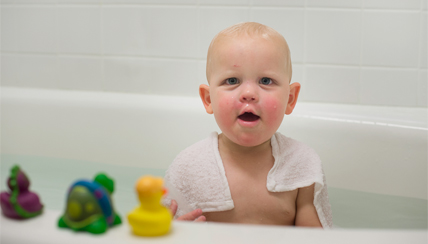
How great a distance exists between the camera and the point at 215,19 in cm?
149

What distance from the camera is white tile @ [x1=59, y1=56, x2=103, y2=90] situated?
1.64 m

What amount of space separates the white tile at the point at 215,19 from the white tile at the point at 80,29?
0.39 metres

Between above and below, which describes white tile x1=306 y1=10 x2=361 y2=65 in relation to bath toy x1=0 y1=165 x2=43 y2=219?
above

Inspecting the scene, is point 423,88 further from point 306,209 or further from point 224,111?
point 224,111

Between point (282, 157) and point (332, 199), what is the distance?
0.35m

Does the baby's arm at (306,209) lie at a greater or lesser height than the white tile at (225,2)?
lesser

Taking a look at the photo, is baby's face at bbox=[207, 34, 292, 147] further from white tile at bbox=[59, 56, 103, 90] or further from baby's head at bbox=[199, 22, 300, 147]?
white tile at bbox=[59, 56, 103, 90]

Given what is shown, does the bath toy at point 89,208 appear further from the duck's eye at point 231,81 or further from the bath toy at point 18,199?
the duck's eye at point 231,81

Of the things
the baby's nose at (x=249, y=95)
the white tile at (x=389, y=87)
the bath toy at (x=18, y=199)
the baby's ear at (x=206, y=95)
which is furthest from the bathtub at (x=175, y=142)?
the bath toy at (x=18, y=199)

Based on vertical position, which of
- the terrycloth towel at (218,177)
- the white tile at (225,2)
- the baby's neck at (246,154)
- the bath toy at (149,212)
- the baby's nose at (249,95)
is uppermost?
the white tile at (225,2)

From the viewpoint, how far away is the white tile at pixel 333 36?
142 cm

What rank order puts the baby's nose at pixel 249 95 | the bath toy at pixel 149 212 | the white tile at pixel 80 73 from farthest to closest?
→ the white tile at pixel 80 73
the baby's nose at pixel 249 95
the bath toy at pixel 149 212

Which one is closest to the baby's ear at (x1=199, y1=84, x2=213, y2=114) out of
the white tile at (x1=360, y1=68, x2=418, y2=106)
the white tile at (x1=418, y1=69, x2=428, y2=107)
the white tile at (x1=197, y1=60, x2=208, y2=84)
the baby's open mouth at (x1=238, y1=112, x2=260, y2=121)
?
the baby's open mouth at (x1=238, y1=112, x2=260, y2=121)

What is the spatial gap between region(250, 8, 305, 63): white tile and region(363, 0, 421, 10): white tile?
212 mm
